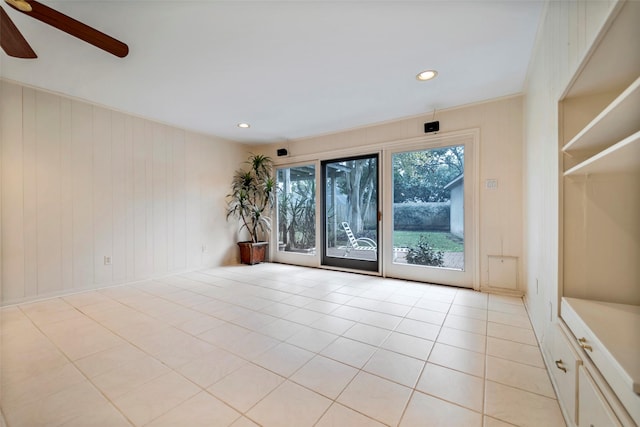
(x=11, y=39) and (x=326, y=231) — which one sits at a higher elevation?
(x=11, y=39)

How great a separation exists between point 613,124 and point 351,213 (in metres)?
3.55

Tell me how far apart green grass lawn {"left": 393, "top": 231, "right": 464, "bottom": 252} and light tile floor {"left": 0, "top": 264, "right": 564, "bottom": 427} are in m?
0.74

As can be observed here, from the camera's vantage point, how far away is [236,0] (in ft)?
5.56

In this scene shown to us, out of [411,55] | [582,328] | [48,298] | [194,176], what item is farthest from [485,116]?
[48,298]

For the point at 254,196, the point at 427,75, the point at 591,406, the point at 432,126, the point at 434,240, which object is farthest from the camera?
the point at 254,196

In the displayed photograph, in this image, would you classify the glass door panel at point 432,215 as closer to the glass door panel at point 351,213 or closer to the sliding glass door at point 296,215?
the glass door panel at point 351,213

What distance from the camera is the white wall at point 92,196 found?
2.86 metres

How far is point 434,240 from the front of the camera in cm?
373

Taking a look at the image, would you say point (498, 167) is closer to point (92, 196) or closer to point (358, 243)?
point (358, 243)

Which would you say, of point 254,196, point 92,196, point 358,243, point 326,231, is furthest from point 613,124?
point 254,196

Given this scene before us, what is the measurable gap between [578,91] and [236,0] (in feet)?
6.99

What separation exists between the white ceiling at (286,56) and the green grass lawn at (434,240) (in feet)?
5.90

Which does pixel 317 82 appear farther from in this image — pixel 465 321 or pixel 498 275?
pixel 498 275

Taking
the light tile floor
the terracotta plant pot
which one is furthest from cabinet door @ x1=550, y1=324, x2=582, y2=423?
the terracotta plant pot
